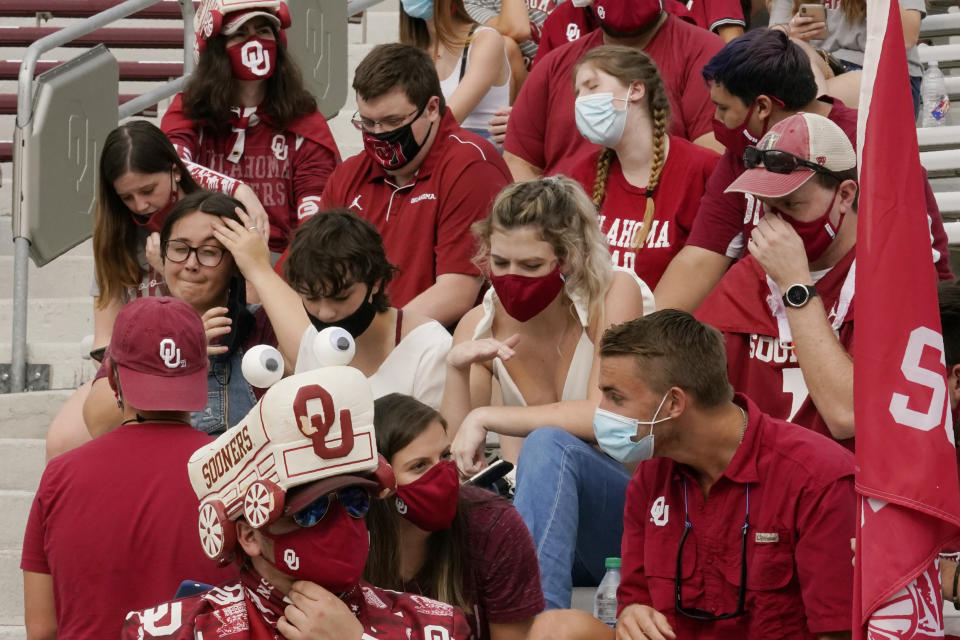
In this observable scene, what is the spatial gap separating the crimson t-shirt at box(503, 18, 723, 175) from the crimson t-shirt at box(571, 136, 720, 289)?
1.74 ft

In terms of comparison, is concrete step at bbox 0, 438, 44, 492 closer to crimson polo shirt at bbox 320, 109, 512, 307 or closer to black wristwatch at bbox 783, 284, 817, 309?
crimson polo shirt at bbox 320, 109, 512, 307

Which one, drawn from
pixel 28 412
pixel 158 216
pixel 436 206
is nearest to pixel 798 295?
pixel 436 206

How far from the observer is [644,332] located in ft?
12.1

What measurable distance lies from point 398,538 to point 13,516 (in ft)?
8.62

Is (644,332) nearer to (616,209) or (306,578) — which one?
(306,578)

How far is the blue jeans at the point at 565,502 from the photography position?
4113mm

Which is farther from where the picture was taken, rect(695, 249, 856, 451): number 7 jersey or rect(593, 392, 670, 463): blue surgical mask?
rect(695, 249, 856, 451): number 7 jersey

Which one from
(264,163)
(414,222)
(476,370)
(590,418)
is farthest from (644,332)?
(264,163)

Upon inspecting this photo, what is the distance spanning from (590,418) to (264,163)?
2.09 metres

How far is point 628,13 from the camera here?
19.8 ft

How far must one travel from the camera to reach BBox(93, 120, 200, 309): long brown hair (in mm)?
5168

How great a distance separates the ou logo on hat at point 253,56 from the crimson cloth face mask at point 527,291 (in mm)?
1736

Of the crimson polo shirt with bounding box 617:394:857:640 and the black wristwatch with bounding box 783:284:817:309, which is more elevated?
the black wristwatch with bounding box 783:284:817:309

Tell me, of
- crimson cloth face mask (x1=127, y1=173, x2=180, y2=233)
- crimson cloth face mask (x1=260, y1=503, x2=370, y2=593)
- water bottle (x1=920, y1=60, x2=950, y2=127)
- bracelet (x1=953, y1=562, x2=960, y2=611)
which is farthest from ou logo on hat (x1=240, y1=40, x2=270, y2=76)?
crimson cloth face mask (x1=260, y1=503, x2=370, y2=593)
